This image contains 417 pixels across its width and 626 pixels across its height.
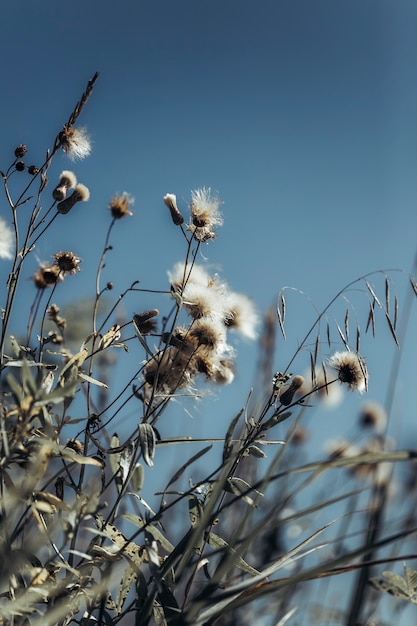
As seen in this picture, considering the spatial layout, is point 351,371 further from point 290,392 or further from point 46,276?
point 46,276

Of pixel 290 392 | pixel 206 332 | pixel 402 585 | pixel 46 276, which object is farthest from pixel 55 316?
pixel 402 585

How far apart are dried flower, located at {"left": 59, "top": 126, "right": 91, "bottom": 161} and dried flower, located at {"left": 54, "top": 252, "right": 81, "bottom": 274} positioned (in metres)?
0.18

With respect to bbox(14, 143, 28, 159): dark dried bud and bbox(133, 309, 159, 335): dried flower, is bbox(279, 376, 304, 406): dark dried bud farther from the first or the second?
bbox(14, 143, 28, 159): dark dried bud

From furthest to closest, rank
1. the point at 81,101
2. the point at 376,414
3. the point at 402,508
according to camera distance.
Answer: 1. the point at 376,414
2. the point at 402,508
3. the point at 81,101

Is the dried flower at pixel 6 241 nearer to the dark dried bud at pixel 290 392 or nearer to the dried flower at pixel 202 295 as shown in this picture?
the dried flower at pixel 202 295

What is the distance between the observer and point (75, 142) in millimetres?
1363

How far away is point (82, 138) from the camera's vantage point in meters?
1.39

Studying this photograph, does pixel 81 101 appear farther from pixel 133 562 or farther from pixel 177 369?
pixel 133 562

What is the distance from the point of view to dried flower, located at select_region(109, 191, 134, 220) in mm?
1504

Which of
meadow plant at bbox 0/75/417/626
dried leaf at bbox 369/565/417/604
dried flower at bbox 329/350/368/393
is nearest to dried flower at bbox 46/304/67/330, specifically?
meadow plant at bbox 0/75/417/626

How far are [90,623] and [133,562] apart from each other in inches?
4.7

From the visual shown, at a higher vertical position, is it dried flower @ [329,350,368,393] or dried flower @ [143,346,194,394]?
dried flower @ [329,350,368,393]

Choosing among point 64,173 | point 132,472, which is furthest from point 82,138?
point 132,472

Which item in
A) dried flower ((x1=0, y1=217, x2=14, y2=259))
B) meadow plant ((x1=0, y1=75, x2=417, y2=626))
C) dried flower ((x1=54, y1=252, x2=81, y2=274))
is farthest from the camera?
dried flower ((x1=0, y1=217, x2=14, y2=259))
